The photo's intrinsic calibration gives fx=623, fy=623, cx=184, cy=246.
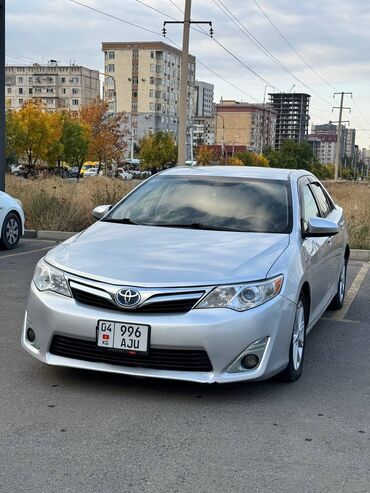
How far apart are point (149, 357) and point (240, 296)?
69cm

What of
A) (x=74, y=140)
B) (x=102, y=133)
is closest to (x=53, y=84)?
(x=102, y=133)

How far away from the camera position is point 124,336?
3.86 m

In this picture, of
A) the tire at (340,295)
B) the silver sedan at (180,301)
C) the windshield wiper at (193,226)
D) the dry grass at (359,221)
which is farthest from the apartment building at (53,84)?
the silver sedan at (180,301)

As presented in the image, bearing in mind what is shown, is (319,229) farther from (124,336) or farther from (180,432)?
(180,432)

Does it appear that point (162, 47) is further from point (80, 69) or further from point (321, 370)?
point (321, 370)

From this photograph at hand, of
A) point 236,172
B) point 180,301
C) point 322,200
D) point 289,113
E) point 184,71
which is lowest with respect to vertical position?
point 180,301

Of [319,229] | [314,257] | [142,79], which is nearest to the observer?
[319,229]

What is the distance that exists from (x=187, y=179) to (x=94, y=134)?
57149mm

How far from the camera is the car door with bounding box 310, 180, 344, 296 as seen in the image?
583cm

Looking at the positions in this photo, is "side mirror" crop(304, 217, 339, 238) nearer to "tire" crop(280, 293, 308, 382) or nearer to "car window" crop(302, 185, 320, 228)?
"car window" crop(302, 185, 320, 228)

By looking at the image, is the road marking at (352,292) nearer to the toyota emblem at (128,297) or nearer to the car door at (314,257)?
the car door at (314,257)

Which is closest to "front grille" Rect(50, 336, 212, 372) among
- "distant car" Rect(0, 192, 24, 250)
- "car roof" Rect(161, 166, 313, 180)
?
"car roof" Rect(161, 166, 313, 180)

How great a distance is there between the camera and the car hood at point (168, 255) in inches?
156

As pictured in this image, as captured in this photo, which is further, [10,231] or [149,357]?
[10,231]
